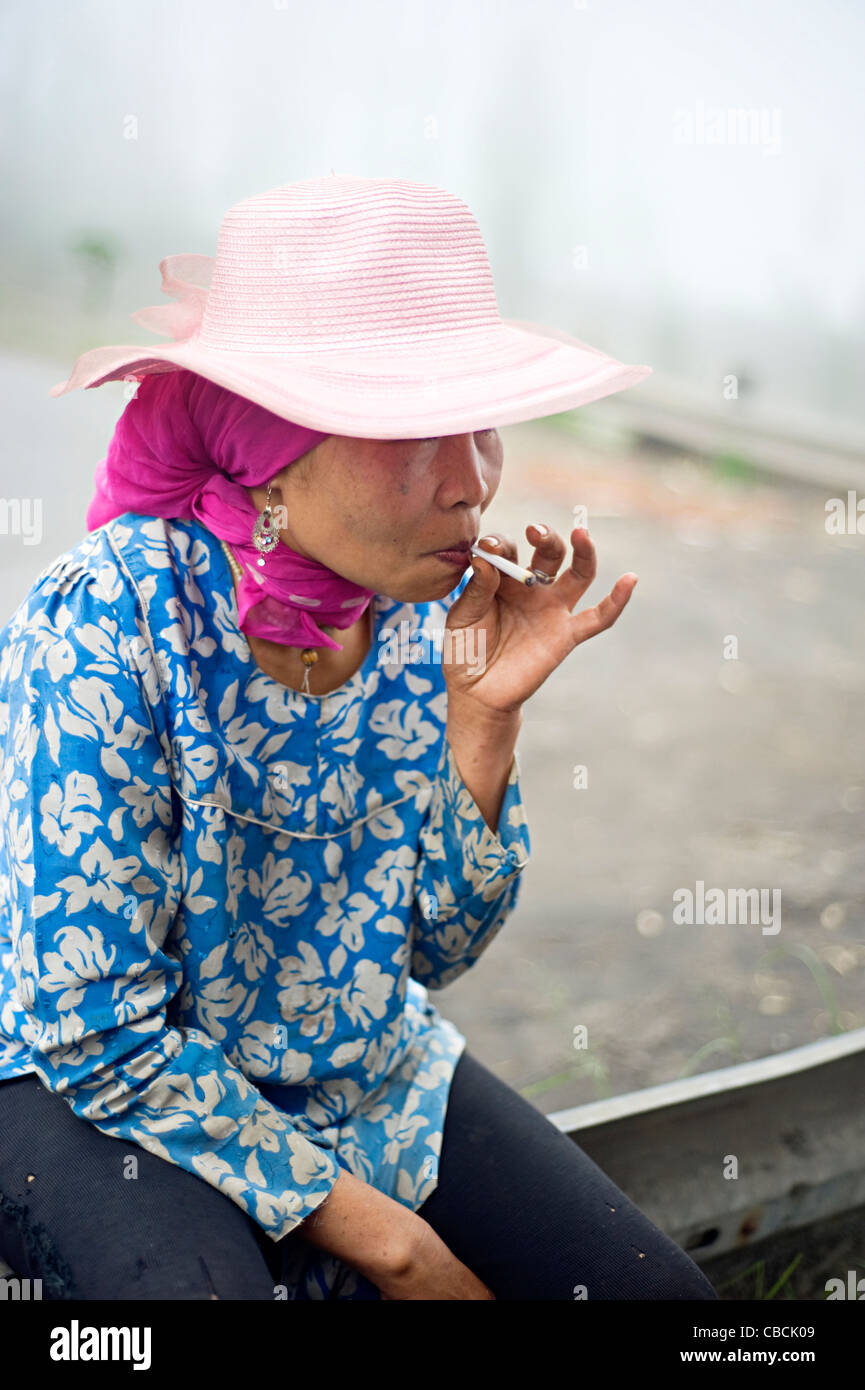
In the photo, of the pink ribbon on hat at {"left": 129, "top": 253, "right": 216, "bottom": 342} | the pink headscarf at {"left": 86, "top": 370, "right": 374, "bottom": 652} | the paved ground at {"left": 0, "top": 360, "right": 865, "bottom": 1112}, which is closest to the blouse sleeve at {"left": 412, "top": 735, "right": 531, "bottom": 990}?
the pink headscarf at {"left": 86, "top": 370, "right": 374, "bottom": 652}

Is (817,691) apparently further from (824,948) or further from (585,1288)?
(585,1288)

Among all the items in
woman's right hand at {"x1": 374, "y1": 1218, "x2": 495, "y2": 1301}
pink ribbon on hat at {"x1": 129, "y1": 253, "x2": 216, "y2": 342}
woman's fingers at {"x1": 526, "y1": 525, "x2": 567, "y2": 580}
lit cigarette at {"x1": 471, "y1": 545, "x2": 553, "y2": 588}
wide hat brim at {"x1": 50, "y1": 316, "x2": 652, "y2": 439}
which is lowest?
woman's right hand at {"x1": 374, "y1": 1218, "x2": 495, "y2": 1301}

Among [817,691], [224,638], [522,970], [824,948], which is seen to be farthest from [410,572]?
[817,691]

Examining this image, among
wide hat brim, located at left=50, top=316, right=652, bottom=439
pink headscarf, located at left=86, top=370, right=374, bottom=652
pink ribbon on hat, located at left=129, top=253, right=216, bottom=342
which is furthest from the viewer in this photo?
pink ribbon on hat, located at left=129, top=253, right=216, bottom=342

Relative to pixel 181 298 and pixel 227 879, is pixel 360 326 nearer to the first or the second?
pixel 181 298

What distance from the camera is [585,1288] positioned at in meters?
1.37

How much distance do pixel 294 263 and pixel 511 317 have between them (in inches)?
15.5

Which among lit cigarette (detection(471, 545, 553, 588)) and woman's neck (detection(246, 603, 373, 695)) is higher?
lit cigarette (detection(471, 545, 553, 588))

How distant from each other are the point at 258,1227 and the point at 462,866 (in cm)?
43

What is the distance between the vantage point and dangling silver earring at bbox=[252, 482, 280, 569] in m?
1.21

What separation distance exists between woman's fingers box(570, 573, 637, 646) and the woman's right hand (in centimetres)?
64

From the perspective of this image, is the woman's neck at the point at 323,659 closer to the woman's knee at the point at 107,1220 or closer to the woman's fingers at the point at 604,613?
the woman's fingers at the point at 604,613

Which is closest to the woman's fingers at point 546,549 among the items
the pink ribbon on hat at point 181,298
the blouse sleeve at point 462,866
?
the blouse sleeve at point 462,866

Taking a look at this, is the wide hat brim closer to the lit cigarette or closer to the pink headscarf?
the pink headscarf
